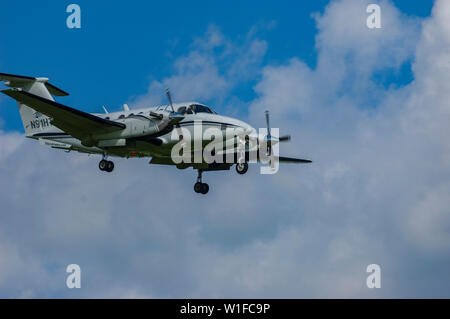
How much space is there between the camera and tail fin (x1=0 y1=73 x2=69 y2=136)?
32.9 meters

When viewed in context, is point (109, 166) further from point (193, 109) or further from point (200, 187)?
point (193, 109)

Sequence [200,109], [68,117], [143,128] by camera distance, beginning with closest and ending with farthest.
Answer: [143,128] < [68,117] < [200,109]

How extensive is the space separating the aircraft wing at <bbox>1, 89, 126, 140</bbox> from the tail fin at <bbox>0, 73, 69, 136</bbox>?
3453 mm

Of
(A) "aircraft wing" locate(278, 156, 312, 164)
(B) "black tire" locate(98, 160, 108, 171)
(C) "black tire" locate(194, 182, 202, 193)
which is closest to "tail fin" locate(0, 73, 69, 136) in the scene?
(B) "black tire" locate(98, 160, 108, 171)

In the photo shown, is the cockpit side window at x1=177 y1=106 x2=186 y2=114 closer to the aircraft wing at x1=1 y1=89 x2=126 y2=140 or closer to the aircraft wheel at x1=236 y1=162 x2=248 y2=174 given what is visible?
the aircraft wing at x1=1 y1=89 x2=126 y2=140

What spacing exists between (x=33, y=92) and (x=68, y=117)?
5277 millimetres

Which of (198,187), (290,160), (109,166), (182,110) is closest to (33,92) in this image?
(109,166)

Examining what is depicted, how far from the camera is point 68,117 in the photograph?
95.6 feet

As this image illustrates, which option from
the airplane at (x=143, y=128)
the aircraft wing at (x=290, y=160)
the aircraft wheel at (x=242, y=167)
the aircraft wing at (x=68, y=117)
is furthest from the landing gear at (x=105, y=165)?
the aircraft wing at (x=290, y=160)
